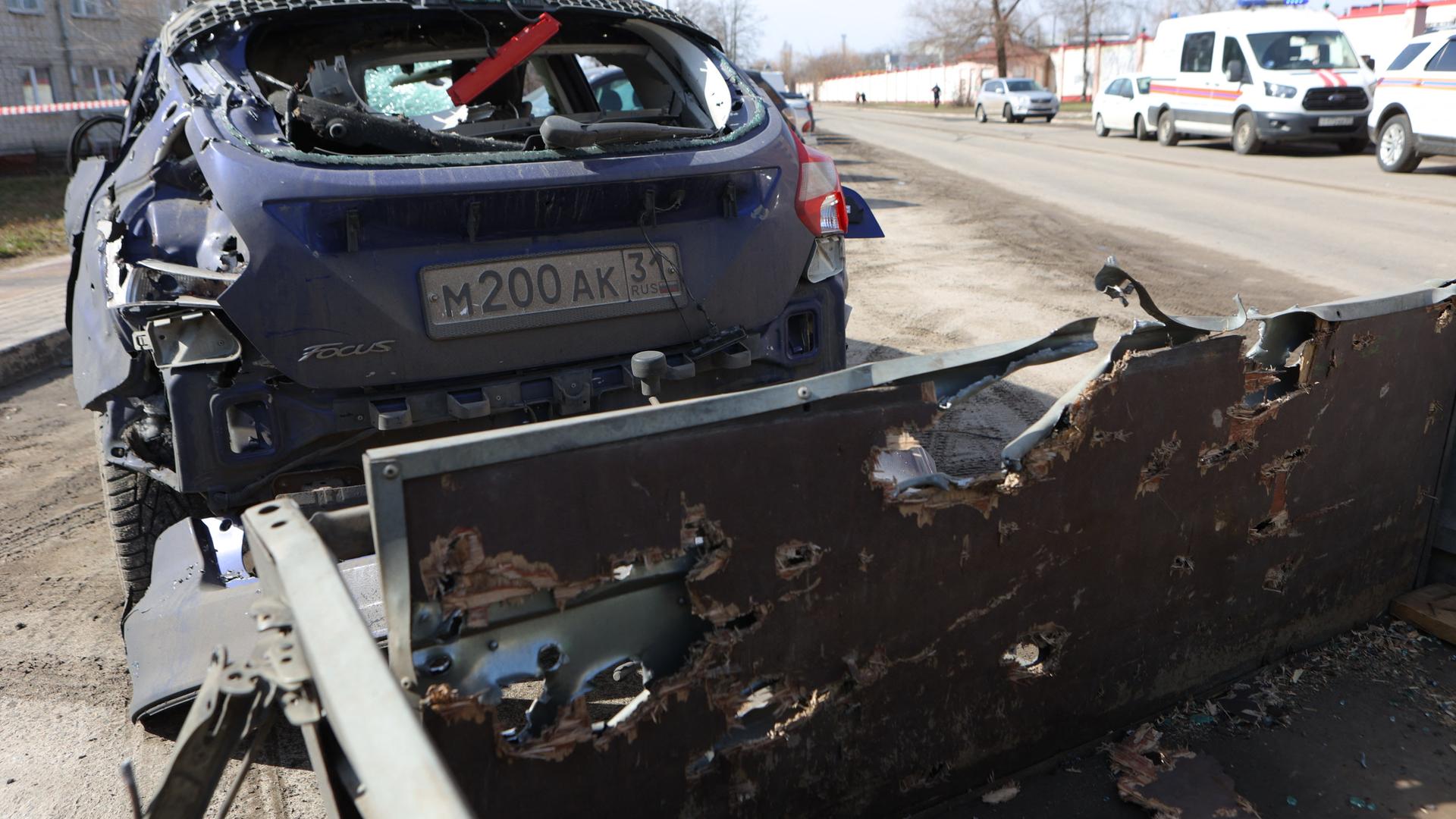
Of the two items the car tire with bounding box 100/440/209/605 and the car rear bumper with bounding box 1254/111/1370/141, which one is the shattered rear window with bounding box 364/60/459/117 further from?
the car rear bumper with bounding box 1254/111/1370/141

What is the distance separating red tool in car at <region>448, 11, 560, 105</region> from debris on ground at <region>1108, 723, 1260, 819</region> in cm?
285

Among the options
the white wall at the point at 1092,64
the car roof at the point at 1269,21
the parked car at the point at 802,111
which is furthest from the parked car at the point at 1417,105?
the white wall at the point at 1092,64

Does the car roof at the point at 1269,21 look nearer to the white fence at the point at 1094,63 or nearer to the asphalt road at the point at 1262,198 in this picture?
the asphalt road at the point at 1262,198

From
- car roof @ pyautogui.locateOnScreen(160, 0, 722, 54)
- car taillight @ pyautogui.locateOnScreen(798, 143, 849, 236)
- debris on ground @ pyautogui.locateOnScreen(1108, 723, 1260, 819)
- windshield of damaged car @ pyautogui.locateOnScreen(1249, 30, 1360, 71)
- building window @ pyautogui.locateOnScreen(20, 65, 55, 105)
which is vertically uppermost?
building window @ pyautogui.locateOnScreen(20, 65, 55, 105)

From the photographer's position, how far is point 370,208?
8.89 feet

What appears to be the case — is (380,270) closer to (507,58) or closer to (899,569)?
(507,58)

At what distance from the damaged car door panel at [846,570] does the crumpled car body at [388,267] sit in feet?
1.62

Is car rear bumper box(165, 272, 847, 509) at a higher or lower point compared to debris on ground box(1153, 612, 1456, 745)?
higher

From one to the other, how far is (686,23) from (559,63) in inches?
49.5

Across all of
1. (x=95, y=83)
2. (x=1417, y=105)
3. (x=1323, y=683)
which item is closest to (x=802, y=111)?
(x=1417, y=105)

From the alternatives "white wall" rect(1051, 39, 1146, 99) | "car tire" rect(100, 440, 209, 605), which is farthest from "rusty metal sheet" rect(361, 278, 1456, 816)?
"white wall" rect(1051, 39, 1146, 99)

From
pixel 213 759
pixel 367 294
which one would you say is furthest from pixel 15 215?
pixel 213 759

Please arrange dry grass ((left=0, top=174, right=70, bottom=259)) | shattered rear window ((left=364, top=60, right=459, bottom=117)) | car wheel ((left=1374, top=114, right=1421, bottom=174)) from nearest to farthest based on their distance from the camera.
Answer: shattered rear window ((left=364, top=60, right=459, bottom=117)) < dry grass ((left=0, top=174, right=70, bottom=259)) < car wheel ((left=1374, top=114, right=1421, bottom=174))

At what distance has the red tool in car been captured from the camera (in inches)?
144
